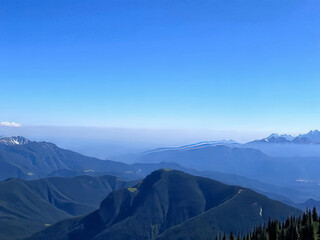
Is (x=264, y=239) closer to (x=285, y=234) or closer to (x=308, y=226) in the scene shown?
(x=285, y=234)

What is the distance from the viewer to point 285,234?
141 meters

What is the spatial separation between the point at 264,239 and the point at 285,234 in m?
10.2

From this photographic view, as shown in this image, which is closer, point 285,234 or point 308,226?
point 308,226

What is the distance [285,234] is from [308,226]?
549 inches

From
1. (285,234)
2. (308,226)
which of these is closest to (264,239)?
(285,234)

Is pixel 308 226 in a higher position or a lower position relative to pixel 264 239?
higher

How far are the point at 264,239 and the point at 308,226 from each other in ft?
64.7

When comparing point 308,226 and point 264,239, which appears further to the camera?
point 264,239

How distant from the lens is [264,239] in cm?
13975
